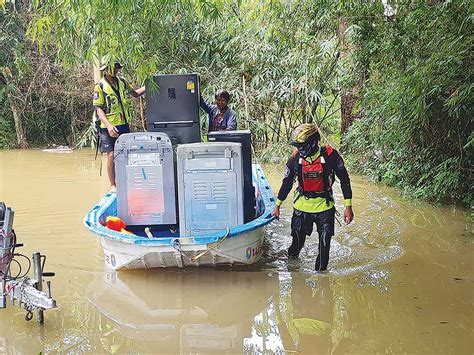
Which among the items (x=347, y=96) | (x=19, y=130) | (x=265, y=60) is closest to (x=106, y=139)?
(x=265, y=60)

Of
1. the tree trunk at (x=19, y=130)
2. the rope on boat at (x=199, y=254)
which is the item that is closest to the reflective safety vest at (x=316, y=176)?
the rope on boat at (x=199, y=254)

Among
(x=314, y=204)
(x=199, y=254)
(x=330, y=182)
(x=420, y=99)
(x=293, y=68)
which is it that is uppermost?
(x=293, y=68)

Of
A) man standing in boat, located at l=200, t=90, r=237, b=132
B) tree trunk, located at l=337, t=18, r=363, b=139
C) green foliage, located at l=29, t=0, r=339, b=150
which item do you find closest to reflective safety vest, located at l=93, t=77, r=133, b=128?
green foliage, located at l=29, t=0, r=339, b=150

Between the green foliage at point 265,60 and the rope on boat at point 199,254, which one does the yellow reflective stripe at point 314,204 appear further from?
the green foliage at point 265,60

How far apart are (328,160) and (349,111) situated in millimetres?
6115

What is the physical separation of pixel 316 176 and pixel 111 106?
8.14 ft

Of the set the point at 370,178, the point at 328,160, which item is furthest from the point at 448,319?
the point at 370,178

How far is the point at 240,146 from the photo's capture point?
5047mm

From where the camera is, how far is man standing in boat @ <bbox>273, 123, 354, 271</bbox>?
192 inches

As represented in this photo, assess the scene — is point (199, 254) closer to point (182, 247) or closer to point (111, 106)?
point (182, 247)

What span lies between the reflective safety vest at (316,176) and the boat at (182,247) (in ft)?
1.45

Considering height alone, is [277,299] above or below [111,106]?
below

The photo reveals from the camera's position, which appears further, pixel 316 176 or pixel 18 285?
pixel 316 176

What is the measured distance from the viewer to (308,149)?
4887mm
